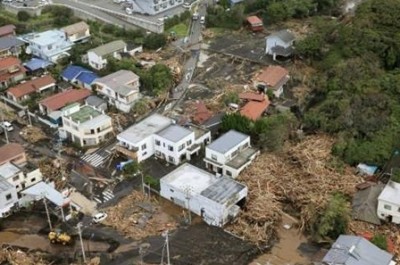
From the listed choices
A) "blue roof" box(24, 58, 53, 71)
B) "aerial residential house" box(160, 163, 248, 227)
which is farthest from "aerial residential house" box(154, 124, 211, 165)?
"blue roof" box(24, 58, 53, 71)

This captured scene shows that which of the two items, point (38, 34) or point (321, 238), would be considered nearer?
point (321, 238)

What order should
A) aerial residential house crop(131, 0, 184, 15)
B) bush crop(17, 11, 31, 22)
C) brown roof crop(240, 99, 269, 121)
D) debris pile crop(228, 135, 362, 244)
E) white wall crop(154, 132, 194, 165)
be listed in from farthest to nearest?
bush crop(17, 11, 31, 22) < aerial residential house crop(131, 0, 184, 15) < brown roof crop(240, 99, 269, 121) < white wall crop(154, 132, 194, 165) < debris pile crop(228, 135, 362, 244)

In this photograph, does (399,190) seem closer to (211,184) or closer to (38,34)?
(211,184)

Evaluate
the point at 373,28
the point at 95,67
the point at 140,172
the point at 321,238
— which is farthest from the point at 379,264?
the point at 95,67

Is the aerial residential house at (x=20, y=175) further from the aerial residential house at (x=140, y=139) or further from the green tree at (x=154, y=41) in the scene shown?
the green tree at (x=154, y=41)

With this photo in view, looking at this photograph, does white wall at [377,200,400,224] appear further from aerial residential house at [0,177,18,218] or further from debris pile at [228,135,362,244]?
aerial residential house at [0,177,18,218]
